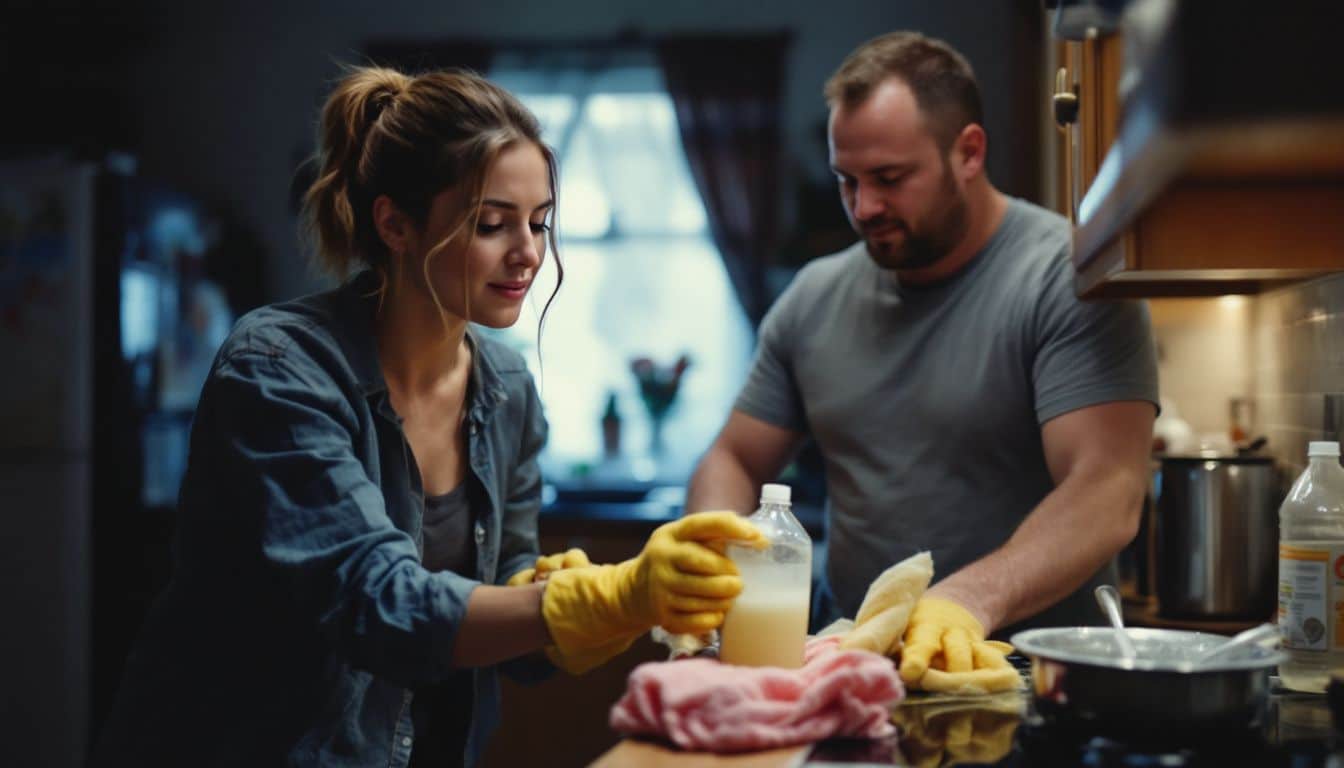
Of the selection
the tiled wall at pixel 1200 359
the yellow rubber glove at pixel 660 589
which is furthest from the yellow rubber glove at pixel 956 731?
the tiled wall at pixel 1200 359

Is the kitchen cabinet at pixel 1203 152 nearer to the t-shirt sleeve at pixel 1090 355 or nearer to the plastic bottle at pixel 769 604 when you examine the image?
the t-shirt sleeve at pixel 1090 355

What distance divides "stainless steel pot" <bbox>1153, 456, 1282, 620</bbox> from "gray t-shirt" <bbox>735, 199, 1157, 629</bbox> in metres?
0.20

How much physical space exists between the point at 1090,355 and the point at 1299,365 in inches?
13.4

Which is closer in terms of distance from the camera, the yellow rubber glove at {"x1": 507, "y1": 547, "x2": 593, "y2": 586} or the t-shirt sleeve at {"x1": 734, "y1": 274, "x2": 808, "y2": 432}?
the yellow rubber glove at {"x1": 507, "y1": 547, "x2": 593, "y2": 586}

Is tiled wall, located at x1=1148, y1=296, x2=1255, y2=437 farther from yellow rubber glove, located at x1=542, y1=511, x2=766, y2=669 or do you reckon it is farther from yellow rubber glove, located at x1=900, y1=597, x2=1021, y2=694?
yellow rubber glove, located at x1=542, y1=511, x2=766, y2=669

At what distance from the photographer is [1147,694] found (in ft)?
3.44

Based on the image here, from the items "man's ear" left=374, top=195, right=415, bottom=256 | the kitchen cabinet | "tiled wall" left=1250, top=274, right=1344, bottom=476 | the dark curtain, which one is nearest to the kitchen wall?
"tiled wall" left=1250, top=274, right=1344, bottom=476

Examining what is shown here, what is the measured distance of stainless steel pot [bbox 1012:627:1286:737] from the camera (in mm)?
1048

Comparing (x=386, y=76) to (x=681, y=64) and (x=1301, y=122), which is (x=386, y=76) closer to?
(x=1301, y=122)

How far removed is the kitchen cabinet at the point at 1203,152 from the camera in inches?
27.9

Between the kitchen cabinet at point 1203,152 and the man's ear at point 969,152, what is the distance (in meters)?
0.18

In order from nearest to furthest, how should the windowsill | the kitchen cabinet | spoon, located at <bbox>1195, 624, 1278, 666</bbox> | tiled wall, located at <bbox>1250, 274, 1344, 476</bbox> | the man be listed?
the kitchen cabinet
spoon, located at <bbox>1195, 624, 1278, 666</bbox>
tiled wall, located at <bbox>1250, 274, 1344, 476</bbox>
the man
the windowsill

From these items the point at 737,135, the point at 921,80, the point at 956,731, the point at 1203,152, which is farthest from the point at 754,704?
the point at 737,135

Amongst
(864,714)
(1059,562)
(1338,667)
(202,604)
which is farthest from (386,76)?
(1338,667)
